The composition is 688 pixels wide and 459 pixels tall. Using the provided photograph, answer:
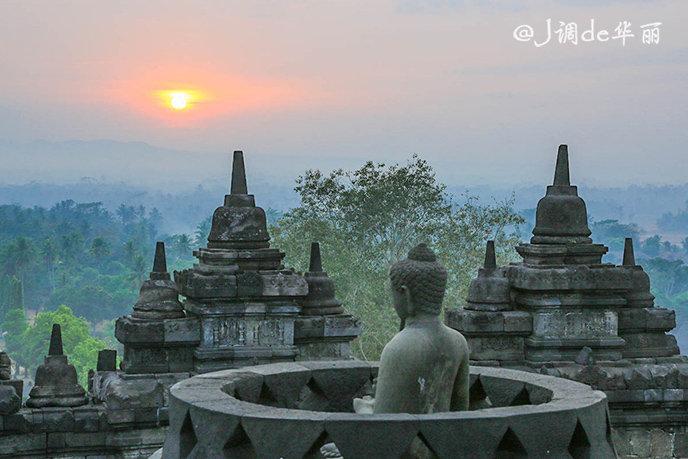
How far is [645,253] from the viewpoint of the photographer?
117375 mm

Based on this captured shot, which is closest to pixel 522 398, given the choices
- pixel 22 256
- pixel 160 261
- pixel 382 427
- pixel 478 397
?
pixel 478 397

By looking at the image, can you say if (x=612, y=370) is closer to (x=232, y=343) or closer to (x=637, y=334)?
(x=637, y=334)

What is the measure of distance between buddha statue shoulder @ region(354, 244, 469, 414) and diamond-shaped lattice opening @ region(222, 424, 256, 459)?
913 mm

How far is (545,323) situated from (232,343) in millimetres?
3571

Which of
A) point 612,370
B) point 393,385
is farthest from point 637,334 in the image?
point 393,385

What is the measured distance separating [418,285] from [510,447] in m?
1.27

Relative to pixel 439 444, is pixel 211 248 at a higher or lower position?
higher

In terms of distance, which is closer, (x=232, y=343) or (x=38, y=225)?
(x=232, y=343)

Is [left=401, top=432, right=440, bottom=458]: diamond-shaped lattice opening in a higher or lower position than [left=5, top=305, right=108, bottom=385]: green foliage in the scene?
higher

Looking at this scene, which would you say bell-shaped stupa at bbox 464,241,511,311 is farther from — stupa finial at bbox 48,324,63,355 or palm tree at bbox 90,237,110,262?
palm tree at bbox 90,237,110,262

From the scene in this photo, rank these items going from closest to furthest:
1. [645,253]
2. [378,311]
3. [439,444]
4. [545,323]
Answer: [439,444]
[545,323]
[378,311]
[645,253]

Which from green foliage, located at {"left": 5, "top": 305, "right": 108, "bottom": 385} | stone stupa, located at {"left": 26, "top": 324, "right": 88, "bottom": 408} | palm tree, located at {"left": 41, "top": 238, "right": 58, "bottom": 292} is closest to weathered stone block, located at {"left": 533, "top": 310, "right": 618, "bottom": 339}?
stone stupa, located at {"left": 26, "top": 324, "right": 88, "bottom": 408}

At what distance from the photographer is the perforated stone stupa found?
14844 millimetres

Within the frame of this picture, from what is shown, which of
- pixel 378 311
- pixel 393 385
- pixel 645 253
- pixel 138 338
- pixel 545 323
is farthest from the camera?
pixel 645 253
